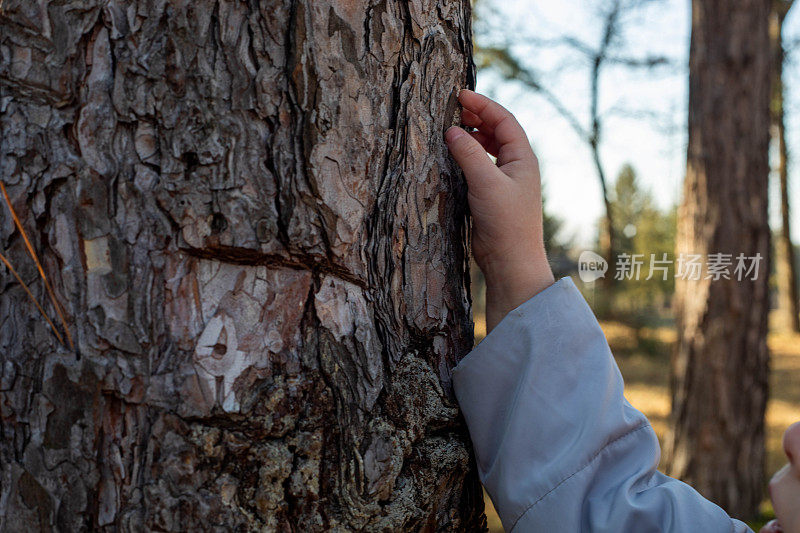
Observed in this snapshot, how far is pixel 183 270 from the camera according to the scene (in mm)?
854

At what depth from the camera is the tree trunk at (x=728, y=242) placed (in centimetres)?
355

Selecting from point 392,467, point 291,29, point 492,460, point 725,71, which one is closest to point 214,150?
point 291,29

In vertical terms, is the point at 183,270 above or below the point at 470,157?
below

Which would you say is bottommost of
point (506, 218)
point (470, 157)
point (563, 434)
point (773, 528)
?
point (773, 528)

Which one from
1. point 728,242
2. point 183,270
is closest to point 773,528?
point 183,270

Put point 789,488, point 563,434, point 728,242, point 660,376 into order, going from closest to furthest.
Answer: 1. point 789,488
2. point 563,434
3. point 728,242
4. point 660,376

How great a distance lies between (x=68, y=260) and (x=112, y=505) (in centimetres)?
33

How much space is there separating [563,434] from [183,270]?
23.1 inches

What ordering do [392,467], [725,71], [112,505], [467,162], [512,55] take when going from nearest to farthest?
[112,505] → [392,467] → [467,162] → [725,71] → [512,55]

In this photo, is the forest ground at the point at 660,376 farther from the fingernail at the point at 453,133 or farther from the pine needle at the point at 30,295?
the pine needle at the point at 30,295

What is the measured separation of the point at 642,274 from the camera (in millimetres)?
10992

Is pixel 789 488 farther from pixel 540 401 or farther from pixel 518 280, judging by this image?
pixel 518 280

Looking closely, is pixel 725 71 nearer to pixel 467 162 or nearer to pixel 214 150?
pixel 467 162

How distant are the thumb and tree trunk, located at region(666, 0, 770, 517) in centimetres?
295
